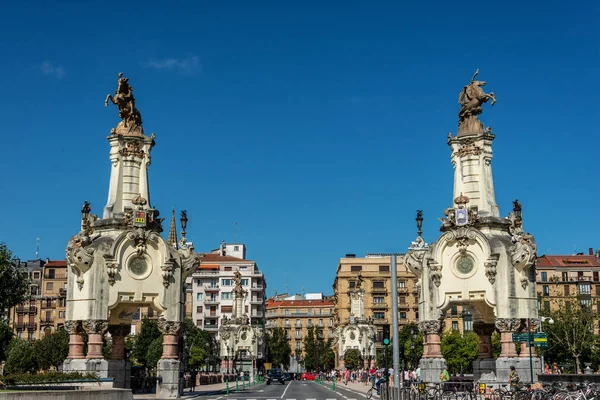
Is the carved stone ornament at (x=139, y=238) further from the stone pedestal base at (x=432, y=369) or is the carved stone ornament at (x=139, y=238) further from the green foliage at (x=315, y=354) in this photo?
the green foliage at (x=315, y=354)

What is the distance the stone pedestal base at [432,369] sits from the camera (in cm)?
3906

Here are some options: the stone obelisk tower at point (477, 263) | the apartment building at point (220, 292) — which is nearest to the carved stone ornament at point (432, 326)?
the stone obelisk tower at point (477, 263)

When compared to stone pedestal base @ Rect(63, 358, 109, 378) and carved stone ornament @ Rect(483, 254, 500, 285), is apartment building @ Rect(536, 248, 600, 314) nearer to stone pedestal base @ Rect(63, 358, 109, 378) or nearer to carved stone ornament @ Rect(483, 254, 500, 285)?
carved stone ornament @ Rect(483, 254, 500, 285)

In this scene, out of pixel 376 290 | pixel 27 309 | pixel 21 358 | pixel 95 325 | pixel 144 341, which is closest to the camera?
pixel 95 325

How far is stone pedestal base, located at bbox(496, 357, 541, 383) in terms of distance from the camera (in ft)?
123

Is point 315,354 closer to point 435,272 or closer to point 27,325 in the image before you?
point 27,325

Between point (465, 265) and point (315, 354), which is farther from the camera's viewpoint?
point (315, 354)

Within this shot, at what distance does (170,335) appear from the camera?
40.0 m

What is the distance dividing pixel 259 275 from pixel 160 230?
100025 mm

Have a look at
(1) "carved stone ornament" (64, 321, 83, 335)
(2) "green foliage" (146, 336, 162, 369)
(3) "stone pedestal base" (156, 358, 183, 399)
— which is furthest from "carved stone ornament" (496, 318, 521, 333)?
(2) "green foliage" (146, 336, 162, 369)

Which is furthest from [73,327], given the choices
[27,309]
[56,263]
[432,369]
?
[56,263]

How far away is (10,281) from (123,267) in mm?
13574

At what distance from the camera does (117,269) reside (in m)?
38.5

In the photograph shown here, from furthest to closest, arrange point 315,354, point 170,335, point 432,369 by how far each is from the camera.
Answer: point 315,354, point 170,335, point 432,369
